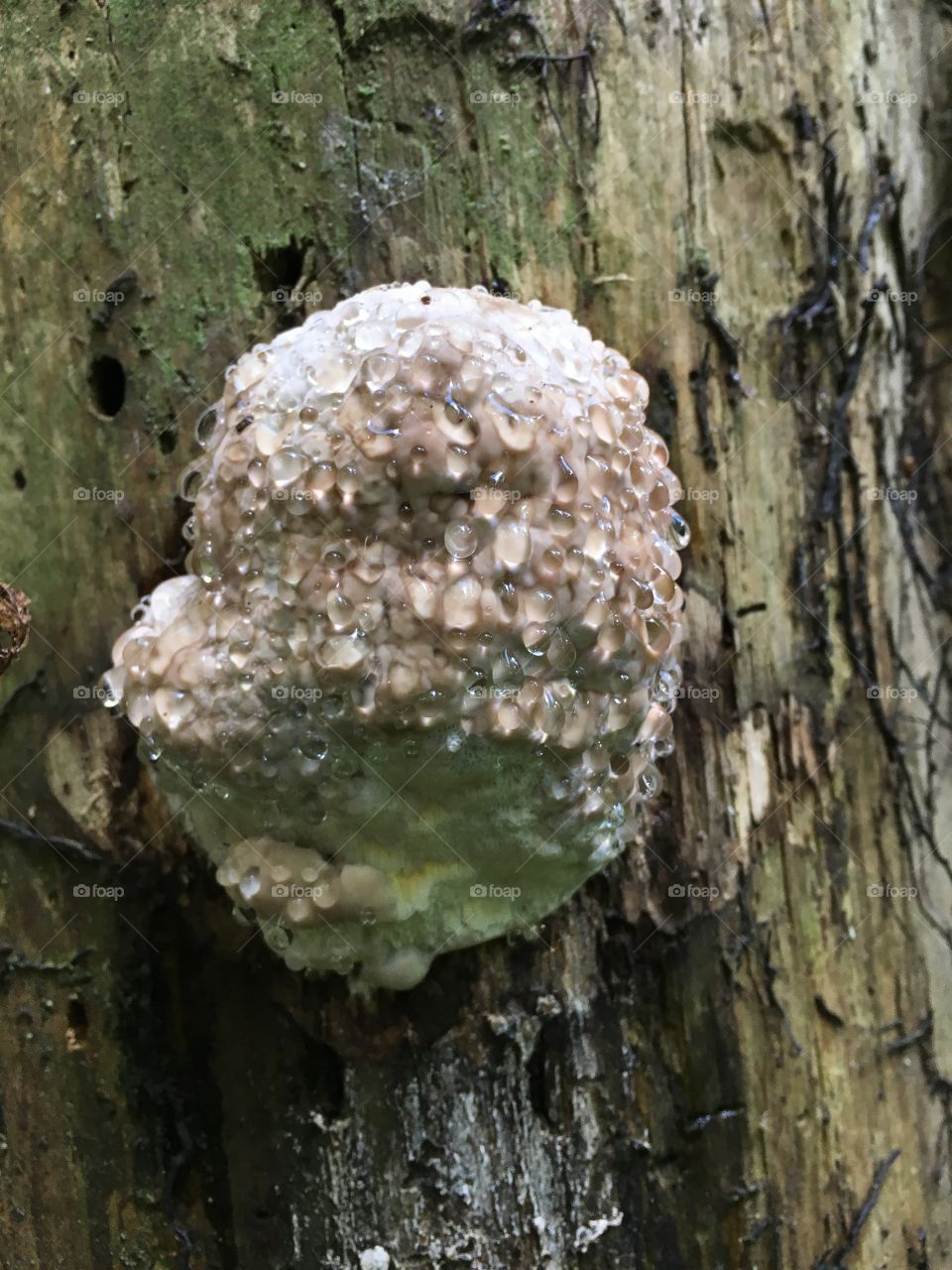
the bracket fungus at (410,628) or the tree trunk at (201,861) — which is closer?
the bracket fungus at (410,628)

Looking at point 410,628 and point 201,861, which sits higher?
point 410,628

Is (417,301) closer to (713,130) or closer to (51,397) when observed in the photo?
(51,397)

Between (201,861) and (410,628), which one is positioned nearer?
(410,628)

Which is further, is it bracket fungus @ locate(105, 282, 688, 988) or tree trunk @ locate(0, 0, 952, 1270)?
tree trunk @ locate(0, 0, 952, 1270)
